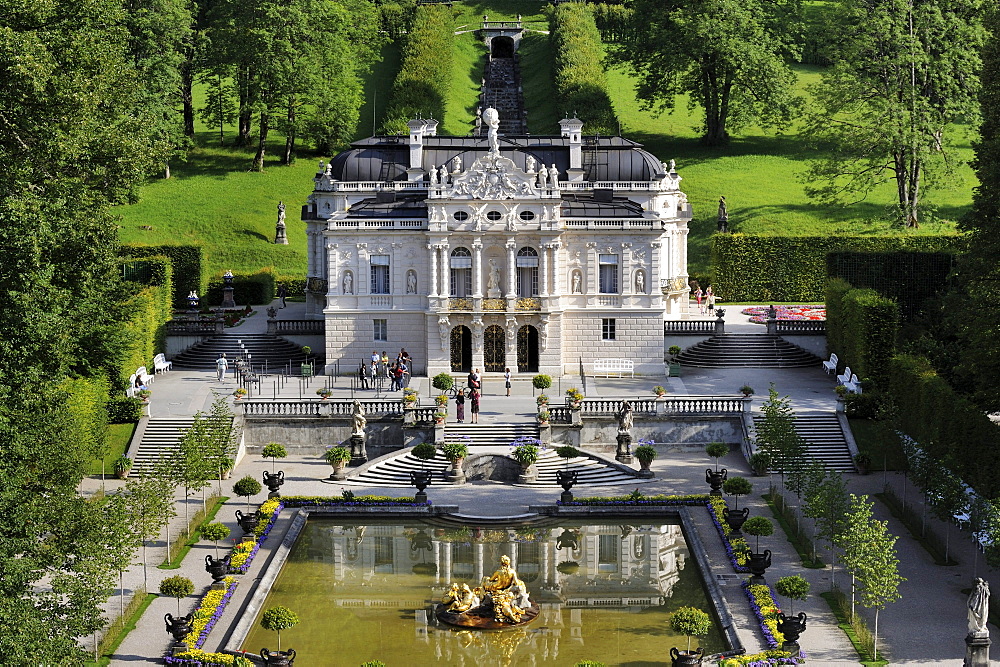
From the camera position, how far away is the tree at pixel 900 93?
299ft

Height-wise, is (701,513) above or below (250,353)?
below

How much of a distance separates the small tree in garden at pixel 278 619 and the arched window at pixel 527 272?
32851mm

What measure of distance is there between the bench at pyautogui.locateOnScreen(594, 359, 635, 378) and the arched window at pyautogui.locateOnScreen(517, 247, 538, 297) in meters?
4.60

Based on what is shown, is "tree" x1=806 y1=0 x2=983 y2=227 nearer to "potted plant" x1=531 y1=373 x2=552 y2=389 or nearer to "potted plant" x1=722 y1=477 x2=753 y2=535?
"potted plant" x1=531 y1=373 x2=552 y2=389

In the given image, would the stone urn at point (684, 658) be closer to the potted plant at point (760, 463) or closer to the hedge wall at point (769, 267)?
the potted plant at point (760, 463)

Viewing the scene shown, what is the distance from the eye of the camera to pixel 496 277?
236 ft

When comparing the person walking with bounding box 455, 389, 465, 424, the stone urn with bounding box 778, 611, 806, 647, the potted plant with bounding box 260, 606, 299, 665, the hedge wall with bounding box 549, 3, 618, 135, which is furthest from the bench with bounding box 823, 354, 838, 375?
the potted plant with bounding box 260, 606, 299, 665

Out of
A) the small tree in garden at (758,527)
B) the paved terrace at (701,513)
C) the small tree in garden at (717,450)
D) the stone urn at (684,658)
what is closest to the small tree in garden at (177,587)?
the paved terrace at (701,513)

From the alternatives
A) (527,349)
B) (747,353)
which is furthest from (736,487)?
(747,353)

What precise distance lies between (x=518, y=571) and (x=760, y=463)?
14.1 metres

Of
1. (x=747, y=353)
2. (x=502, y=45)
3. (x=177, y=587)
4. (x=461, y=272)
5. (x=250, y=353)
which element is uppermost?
(x=502, y=45)

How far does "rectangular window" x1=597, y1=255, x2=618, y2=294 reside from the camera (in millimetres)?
72375

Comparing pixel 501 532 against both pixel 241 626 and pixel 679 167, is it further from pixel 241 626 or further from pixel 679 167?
pixel 679 167

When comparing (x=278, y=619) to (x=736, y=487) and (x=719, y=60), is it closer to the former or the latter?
(x=736, y=487)
